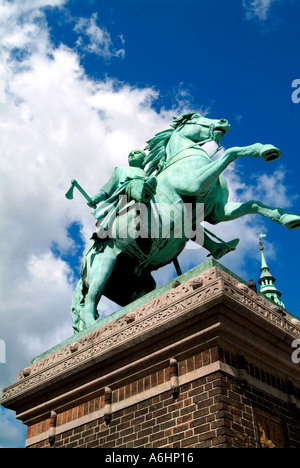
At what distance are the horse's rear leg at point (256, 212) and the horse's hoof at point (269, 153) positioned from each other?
1130 mm

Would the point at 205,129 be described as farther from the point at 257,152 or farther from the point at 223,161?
the point at 257,152

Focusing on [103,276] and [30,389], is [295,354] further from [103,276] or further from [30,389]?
[30,389]

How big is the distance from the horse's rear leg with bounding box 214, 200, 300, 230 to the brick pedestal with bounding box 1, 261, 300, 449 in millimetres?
1832

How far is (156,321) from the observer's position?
9570 millimetres

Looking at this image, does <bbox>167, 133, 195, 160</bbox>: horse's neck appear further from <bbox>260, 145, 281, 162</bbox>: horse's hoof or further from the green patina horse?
<bbox>260, 145, 281, 162</bbox>: horse's hoof

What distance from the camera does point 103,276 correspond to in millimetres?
12234

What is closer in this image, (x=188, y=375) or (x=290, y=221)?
(x=188, y=375)

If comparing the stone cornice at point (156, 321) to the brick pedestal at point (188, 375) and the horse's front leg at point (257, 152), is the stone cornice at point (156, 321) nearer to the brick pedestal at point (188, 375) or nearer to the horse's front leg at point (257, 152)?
the brick pedestal at point (188, 375)

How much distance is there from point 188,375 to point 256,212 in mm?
4436

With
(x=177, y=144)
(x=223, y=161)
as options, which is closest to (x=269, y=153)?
(x=223, y=161)

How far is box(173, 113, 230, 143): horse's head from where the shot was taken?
43.1ft

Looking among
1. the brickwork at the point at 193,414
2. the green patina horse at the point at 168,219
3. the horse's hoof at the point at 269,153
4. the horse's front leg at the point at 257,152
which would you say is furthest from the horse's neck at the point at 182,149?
the brickwork at the point at 193,414
